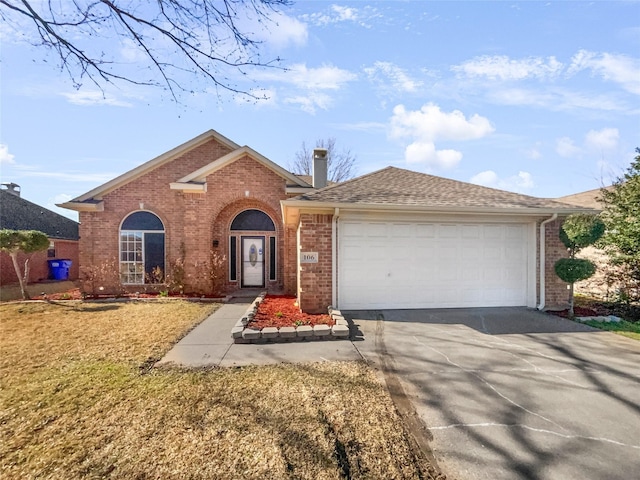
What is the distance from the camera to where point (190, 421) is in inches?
120

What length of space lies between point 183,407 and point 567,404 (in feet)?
14.3

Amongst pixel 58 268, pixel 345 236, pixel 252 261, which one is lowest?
pixel 58 268

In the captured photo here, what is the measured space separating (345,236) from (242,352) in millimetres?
3739

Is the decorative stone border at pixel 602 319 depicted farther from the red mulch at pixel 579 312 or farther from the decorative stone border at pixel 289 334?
the decorative stone border at pixel 289 334

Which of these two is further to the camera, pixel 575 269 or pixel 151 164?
pixel 151 164

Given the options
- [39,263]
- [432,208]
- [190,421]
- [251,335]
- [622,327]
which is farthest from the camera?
[39,263]

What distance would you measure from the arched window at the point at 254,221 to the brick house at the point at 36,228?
10981 millimetres

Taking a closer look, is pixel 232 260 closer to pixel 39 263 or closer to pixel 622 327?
pixel 622 327

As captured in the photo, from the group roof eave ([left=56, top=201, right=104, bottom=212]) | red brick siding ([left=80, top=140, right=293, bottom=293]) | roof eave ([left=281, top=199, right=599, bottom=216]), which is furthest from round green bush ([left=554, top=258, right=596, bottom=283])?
roof eave ([left=56, top=201, right=104, bottom=212])

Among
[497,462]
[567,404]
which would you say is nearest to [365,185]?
[567,404]

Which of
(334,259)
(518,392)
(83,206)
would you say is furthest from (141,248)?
(518,392)

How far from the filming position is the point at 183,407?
3322mm

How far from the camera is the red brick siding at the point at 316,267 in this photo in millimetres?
7324

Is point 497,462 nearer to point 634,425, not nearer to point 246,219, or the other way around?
point 634,425
